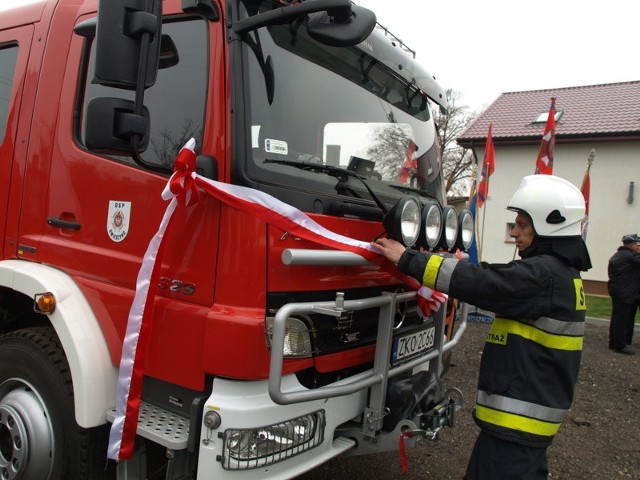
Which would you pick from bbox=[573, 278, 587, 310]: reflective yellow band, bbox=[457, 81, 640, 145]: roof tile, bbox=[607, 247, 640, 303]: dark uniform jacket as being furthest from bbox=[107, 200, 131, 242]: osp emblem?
bbox=[457, 81, 640, 145]: roof tile

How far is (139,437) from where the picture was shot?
2059mm

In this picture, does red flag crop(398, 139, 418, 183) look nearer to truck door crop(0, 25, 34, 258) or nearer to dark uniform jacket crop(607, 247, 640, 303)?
truck door crop(0, 25, 34, 258)

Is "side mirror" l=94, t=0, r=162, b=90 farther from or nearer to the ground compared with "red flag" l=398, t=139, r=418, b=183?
farther from the ground

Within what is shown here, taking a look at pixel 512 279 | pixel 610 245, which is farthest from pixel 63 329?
pixel 610 245

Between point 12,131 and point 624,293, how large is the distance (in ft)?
26.5

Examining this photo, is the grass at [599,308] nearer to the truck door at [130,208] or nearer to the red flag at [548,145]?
the red flag at [548,145]

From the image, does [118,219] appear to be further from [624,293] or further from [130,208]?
[624,293]

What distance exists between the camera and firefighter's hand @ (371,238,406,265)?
7.01ft

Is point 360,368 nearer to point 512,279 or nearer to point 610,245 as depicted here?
point 512,279

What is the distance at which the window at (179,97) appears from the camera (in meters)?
2.04

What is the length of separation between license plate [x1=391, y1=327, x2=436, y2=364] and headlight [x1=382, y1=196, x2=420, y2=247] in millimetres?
523

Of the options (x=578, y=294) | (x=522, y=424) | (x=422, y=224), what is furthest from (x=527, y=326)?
(x=422, y=224)

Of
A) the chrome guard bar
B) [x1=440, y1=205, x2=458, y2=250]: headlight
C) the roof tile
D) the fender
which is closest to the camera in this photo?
the chrome guard bar

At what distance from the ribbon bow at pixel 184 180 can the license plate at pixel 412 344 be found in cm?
117
